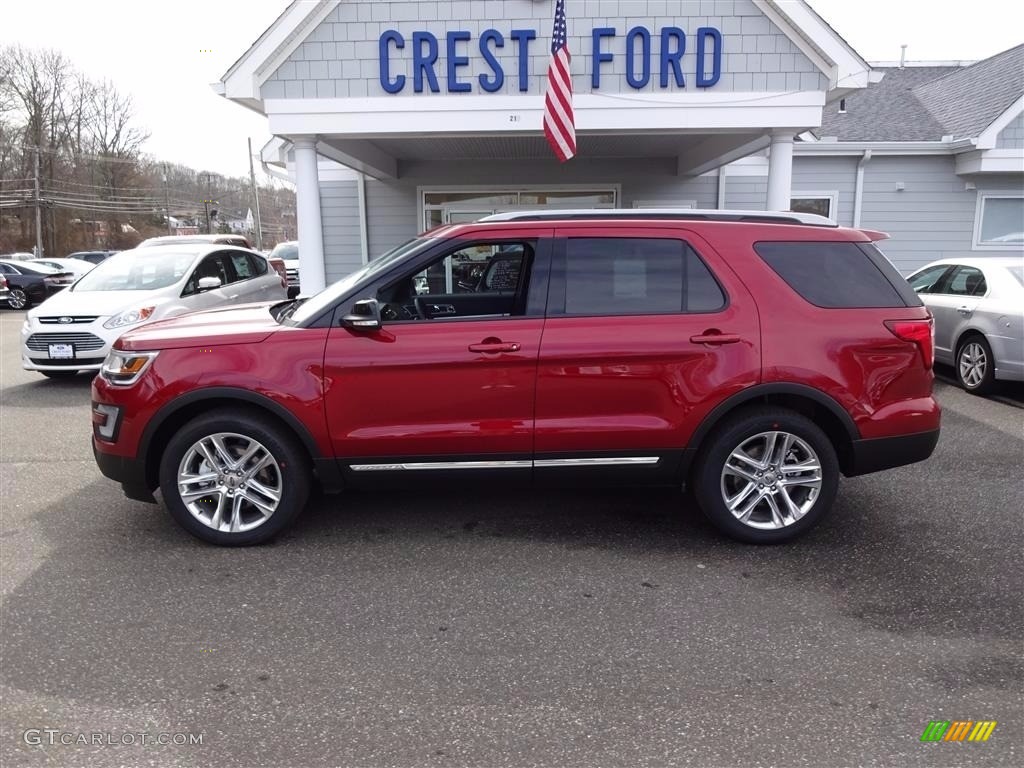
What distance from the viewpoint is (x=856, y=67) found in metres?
8.54

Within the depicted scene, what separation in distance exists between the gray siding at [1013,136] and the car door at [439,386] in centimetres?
1237

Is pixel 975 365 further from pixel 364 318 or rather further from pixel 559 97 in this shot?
pixel 364 318

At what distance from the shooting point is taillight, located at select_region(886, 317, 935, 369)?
4.23 m

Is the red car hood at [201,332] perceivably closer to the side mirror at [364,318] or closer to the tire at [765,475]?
the side mirror at [364,318]

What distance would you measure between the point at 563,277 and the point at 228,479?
85.9 inches

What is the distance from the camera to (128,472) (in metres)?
4.25

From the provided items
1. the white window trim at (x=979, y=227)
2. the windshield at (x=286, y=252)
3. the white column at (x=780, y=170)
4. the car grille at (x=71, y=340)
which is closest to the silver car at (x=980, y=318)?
the white column at (x=780, y=170)

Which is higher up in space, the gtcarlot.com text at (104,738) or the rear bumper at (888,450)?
the rear bumper at (888,450)

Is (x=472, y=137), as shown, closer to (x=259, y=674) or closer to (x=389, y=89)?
(x=389, y=89)

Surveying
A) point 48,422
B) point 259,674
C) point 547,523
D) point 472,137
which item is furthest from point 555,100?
point 259,674

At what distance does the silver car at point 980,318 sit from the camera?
7832 millimetres

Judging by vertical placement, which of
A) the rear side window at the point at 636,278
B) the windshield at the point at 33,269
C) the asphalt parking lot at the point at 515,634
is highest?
the rear side window at the point at 636,278

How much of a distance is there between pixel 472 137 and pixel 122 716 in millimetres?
7992

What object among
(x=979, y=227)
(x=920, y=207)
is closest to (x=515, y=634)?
(x=920, y=207)
